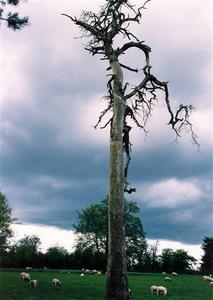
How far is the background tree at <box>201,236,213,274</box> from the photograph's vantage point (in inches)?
3777

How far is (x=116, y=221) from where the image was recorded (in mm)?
16359

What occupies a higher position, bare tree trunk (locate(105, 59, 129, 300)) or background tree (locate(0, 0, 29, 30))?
background tree (locate(0, 0, 29, 30))

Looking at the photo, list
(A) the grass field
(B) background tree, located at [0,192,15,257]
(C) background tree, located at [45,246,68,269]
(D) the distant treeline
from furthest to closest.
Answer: (C) background tree, located at [45,246,68,269] → (D) the distant treeline → (B) background tree, located at [0,192,15,257] → (A) the grass field

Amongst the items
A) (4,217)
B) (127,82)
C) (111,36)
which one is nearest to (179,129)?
(127,82)

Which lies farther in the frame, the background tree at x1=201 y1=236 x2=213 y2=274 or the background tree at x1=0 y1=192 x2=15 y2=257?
the background tree at x1=201 y1=236 x2=213 y2=274

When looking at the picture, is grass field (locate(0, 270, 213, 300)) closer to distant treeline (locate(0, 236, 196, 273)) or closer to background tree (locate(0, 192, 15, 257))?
background tree (locate(0, 192, 15, 257))

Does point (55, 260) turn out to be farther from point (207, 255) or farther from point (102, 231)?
point (207, 255)

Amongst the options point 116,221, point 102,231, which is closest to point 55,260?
point 102,231

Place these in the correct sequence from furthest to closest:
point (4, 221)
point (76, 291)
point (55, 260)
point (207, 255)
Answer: point (207, 255) → point (55, 260) → point (4, 221) → point (76, 291)

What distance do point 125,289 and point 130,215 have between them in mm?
81969

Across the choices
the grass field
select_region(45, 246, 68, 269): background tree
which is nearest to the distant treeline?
select_region(45, 246, 68, 269): background tree

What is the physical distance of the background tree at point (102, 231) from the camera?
305 feet

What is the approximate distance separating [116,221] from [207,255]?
3430 inches

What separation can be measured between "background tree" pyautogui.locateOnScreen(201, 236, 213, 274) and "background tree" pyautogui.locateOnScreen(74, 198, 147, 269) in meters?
12.6
